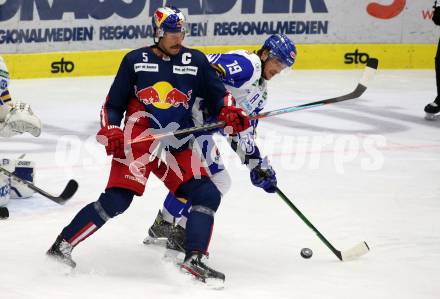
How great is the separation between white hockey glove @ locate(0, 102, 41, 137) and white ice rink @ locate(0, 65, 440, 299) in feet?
1.60

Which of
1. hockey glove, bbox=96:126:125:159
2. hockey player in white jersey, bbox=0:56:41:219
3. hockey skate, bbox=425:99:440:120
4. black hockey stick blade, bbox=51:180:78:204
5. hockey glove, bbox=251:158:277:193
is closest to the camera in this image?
hockey glove, bbox=96:126:125:159

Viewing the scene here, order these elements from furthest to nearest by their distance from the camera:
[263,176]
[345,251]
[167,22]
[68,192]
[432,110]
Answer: [432,110]
[68,192]
[345,251]
[263,176]
[167,22]

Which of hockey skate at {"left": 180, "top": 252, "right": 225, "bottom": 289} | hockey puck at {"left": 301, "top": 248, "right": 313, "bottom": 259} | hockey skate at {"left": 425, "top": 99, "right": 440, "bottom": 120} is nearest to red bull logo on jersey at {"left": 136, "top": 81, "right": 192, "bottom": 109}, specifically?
hockey skate at {"left": 180, "top": 252, "right": 225, "bottom": 289}

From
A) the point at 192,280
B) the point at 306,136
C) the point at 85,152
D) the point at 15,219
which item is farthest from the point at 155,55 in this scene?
the point at 306,136

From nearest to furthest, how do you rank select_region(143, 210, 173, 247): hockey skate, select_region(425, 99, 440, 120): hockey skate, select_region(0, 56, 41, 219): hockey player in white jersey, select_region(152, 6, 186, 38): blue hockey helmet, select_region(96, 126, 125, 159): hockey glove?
select_region(96, 126, 125, 159): hockey glove, select_region(152, 6, 186, 38): blue hockey helmet, select_region(143, 210, 173, 247): hockey skate, select_region(0, 56, 41, 219): hockey player in white jersey, select_region(425, 99, 440, 120): hockey skate

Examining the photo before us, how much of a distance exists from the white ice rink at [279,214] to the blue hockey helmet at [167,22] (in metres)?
1.13

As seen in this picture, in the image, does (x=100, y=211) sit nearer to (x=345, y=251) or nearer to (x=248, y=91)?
(x=248, y=91)

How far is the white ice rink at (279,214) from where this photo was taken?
4570mm

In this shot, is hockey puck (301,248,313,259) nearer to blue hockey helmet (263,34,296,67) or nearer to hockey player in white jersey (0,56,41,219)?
blue hockey helmet (263,34,296,67)

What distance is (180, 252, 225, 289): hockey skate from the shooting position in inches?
174

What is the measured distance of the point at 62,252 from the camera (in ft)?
15.0

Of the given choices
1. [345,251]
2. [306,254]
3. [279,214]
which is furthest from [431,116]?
[306,254]

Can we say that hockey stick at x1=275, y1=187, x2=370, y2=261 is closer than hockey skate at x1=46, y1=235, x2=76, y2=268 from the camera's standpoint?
No

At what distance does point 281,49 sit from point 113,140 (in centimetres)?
100
